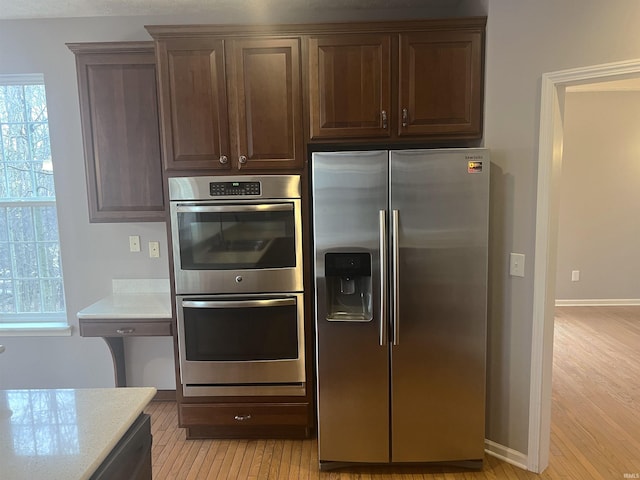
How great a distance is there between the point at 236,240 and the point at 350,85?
106 centimetres

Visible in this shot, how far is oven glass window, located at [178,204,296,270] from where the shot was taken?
7.66 ft

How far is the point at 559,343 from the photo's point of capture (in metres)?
3.94

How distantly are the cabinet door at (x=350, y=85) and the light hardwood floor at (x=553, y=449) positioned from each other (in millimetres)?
1854

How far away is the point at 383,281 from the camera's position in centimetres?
214

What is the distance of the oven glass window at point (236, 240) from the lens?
233 centimetres

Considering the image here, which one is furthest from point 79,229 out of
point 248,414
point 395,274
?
point 395,274

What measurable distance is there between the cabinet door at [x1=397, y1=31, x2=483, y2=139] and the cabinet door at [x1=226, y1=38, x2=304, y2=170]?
0.58m

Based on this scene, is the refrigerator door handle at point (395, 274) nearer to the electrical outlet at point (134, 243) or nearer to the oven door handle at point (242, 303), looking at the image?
the oven door handle at point (242, 303)

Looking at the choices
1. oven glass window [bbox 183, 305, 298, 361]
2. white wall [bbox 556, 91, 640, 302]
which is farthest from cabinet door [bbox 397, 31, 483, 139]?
white wall [bbox 556, 91, 640, 302]

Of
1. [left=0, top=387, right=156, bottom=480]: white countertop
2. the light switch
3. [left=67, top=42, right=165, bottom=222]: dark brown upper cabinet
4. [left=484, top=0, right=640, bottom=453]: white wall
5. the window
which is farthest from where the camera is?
the window

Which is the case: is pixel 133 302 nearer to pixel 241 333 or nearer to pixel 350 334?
pixel 241 333

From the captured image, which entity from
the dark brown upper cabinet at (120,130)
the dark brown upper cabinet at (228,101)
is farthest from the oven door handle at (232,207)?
the dark brown upper cabinet at (120,130)

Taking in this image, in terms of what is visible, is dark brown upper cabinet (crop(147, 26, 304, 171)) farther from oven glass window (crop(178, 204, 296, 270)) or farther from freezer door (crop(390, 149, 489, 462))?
freezer door (crop(390, 149, 489, 462))

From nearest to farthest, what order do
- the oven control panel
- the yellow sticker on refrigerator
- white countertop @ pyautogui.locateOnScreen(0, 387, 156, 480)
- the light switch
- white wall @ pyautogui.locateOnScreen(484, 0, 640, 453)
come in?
white countertop @ pyautogui.locateOnScreen(0, 387, 156, 480)
white wall @ pyautogui.locateOnScreen(484, 0, 640, 453)
the yellow sticker on refrigerator
the light switch
the oven control panel
